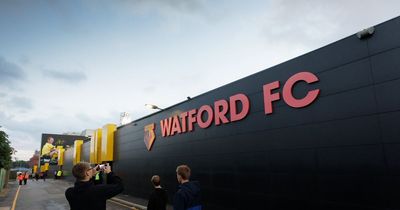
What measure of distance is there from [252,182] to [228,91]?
11.9 ft

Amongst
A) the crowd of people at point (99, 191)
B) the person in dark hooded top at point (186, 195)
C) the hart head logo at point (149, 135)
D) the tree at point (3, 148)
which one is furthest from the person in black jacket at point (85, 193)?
the tree at point (3, 148)

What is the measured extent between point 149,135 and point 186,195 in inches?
598

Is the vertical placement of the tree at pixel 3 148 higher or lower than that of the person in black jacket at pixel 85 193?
higher

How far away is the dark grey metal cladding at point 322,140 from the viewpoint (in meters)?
7.45

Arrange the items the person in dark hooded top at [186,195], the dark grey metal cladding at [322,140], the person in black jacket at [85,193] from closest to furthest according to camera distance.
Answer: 1. the person in black jacket at [85,193]
2. the person in dark hooded top at [186,195]
3. the dark grey metal cladding at [322,140]

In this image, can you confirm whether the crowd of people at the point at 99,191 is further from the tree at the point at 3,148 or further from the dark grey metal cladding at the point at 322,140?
the tree at the point at 3,148

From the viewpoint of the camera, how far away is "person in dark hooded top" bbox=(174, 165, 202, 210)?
4.82m

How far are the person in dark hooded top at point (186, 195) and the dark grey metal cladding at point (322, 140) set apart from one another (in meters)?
4.71

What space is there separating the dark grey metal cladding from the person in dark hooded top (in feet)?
15.5

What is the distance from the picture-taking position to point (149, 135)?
19.8 m

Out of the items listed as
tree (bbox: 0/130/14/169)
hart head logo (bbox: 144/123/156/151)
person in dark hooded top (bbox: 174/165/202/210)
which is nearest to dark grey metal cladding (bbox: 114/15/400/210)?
person in dark hooded top (bbox: 174/165/202/210)

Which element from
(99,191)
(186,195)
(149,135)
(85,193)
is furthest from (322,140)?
(149,135)

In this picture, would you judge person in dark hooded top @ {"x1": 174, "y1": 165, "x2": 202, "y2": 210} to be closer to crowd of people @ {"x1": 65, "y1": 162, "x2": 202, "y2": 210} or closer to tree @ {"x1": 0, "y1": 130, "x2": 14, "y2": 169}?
crowd of people @ {"x1": 65, "y1": 162, "x2": 202, "y2": 210}

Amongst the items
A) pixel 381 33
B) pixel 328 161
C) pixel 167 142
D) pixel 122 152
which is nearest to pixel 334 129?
pixel 328 161
